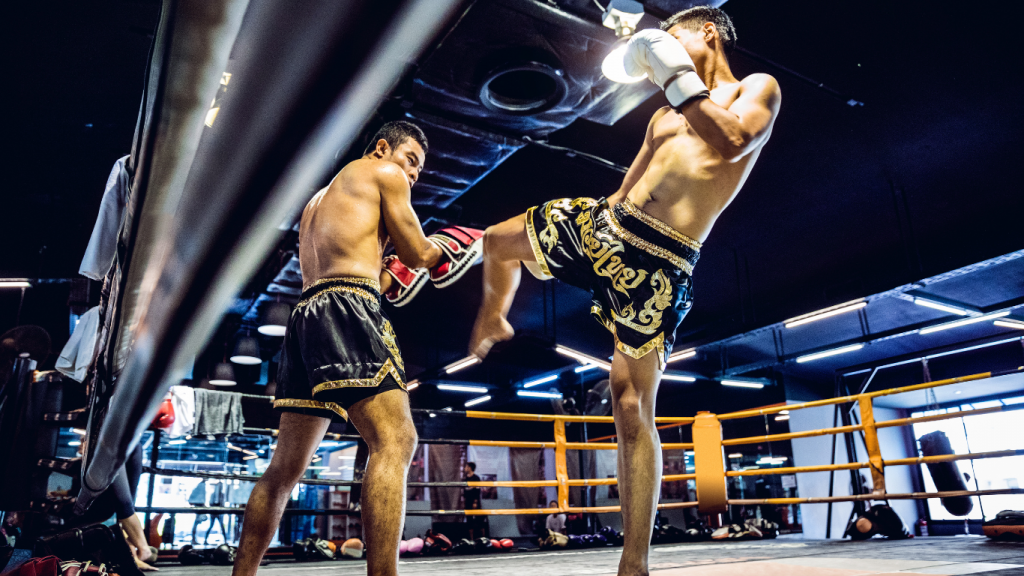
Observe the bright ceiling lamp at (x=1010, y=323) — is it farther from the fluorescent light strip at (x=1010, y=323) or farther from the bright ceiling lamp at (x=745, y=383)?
the bright ceiling lamp at (x=745, y=383)

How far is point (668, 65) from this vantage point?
1658 mm

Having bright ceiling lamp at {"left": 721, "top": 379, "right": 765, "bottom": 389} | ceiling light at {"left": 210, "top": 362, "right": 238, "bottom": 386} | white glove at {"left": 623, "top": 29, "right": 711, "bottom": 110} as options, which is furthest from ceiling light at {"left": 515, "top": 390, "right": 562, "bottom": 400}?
white glove at {"left": 623, "top": 29, "right": 711, "bottom": 110}

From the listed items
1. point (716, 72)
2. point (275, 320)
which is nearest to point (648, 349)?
point (716, 72)

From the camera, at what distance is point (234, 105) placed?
10.9 inches

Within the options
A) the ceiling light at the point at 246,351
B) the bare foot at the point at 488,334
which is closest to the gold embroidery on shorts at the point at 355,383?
the bare foot at the point at 488,334

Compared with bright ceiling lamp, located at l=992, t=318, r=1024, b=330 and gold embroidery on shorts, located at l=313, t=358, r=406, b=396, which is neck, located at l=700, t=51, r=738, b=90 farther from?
bright ceiling lamp, located at l=992, t=318, r=1024, b=330

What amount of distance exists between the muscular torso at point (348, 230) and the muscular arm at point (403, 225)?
0.03m

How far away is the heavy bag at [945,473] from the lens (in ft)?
29.4

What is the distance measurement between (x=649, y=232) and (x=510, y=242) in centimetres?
45

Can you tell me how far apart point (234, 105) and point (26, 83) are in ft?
20.1

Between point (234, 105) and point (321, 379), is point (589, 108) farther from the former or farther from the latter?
point (234, 105)

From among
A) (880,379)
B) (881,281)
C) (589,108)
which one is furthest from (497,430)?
(589,108)

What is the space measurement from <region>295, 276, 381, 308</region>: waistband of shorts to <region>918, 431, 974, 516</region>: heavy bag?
967 cm

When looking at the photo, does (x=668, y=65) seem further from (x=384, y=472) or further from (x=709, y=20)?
(x=384, y=472)
